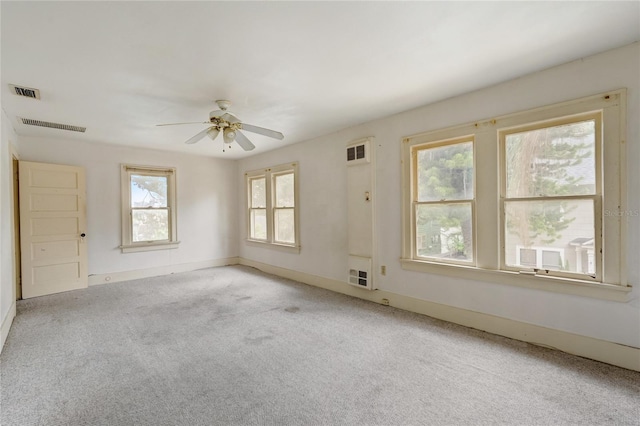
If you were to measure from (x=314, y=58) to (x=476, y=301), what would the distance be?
2939 millimetres

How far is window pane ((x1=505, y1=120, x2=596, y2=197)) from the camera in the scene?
8.45 ft

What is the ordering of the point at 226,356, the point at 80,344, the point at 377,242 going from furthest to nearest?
the point at 377,242 < the point at 80,344 < the point at 226,356

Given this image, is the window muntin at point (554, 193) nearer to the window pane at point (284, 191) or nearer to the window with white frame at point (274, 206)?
the window with white frame at point (274, 206)

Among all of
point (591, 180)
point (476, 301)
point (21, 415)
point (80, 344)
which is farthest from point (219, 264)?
point (591, 180)

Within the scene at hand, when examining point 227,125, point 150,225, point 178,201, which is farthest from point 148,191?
point 227,125

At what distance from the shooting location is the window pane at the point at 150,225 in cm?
582

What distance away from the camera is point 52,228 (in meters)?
4.77

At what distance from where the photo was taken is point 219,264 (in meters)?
6.92

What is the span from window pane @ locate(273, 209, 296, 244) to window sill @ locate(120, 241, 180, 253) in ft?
7.13

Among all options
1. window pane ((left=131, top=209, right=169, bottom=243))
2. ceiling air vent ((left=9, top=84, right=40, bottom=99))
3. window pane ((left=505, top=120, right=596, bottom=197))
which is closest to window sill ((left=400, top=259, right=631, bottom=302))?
window pane ((left=505, top=120, right=596, bottom=197))

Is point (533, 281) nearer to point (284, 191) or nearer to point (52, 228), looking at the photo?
point (284, 191)

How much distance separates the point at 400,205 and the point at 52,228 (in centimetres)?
547

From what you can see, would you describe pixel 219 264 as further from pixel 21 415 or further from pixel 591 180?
pixel 591 180

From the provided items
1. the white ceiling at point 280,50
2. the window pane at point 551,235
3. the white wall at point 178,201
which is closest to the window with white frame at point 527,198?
the window pane at point 551,235
